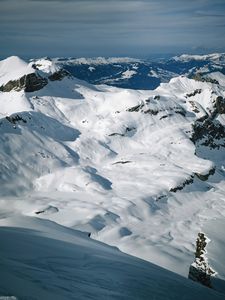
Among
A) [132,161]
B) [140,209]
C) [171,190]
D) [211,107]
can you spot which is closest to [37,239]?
[140,209]

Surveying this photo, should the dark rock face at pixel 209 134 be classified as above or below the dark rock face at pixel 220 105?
below

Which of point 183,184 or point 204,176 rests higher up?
point 204,176

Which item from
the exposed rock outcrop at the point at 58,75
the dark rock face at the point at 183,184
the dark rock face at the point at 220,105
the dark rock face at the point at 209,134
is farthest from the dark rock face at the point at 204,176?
the exposed rock outcrop at the point at 58,75

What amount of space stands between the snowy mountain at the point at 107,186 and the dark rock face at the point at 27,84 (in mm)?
426

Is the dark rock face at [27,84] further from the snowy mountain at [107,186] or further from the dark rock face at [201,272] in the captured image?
the dark rock face at [201,272]

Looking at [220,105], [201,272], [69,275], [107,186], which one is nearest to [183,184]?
[107,186]

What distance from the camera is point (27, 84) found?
133m

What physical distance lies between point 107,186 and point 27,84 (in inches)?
2368

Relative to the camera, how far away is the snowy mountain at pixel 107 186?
64.8ft

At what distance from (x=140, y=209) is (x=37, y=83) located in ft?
245

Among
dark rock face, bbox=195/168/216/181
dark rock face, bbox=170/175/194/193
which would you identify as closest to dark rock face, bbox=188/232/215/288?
dark rock face, bbox=170/175/194/193

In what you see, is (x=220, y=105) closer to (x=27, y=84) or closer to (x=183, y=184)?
(x=183, y=184)

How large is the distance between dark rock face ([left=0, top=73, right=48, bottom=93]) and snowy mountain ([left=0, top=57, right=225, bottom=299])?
43 centimetres

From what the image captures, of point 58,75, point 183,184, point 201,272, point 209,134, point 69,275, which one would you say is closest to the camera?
point 69,275
